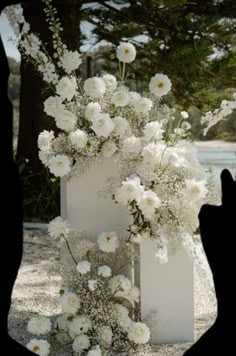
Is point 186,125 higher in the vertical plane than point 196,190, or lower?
higher

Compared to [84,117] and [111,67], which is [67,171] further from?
[111,67]

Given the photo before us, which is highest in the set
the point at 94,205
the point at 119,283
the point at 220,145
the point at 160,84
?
the point at 220,145

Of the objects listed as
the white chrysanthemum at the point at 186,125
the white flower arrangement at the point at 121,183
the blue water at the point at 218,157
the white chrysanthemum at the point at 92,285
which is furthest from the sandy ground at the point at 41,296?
the blue water at the point at 218,157

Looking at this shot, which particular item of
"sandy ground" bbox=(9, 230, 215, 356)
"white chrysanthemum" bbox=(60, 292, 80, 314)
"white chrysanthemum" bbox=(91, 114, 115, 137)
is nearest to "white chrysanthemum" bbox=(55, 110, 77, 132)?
"white chrysanthemum" bbox=(91, 114, 115, 137)

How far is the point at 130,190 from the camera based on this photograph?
2357 mm

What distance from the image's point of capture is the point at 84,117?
Result: 2.56 metres

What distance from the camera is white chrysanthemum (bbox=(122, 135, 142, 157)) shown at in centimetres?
246

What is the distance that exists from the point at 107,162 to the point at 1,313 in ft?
2.59

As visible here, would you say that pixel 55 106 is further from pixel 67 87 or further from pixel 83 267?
pixel 83 267

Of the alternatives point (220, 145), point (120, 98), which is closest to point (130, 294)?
point (120, 98)

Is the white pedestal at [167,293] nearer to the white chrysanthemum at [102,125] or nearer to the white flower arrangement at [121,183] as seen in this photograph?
the white flower arrangement at [121,183]

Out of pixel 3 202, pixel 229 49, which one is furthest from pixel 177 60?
pixel 3 202

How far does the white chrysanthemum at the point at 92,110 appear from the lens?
2473mm

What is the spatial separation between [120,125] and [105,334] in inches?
32.2
